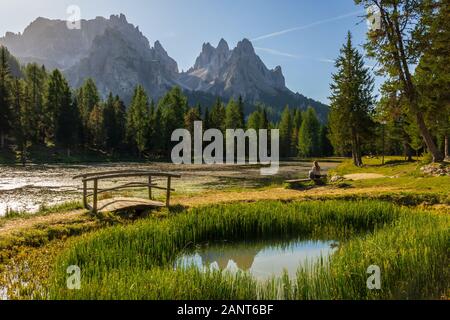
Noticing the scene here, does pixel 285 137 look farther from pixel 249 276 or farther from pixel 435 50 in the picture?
pixel 249 276

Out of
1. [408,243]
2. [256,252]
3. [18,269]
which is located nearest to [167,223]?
[256,252]

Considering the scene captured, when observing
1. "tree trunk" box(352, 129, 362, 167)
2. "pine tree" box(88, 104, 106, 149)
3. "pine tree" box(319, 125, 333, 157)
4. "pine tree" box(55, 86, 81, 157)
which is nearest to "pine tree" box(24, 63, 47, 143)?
"pine tree" box(55, 86, 81, 157)

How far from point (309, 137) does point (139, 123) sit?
184ft

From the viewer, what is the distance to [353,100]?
55.0 m

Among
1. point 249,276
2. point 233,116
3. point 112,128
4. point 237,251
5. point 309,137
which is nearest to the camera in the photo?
point 249,276

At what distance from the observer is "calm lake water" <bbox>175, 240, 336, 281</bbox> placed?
452 inches

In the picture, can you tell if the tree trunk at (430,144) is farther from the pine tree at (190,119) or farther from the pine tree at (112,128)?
the pine tree at (112,128)

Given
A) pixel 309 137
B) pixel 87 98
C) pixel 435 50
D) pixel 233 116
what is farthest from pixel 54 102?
pixel 435 50

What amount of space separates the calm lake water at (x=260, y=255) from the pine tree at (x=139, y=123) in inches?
3067

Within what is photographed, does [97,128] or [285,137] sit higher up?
[97,128]

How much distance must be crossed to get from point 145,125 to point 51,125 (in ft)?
66.5

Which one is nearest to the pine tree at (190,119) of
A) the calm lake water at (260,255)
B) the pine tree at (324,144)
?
the pine tree at (324,144)

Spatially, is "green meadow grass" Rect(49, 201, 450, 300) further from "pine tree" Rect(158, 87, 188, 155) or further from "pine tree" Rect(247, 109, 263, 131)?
"pine tree" Rect(247, 109, 263, 131)
